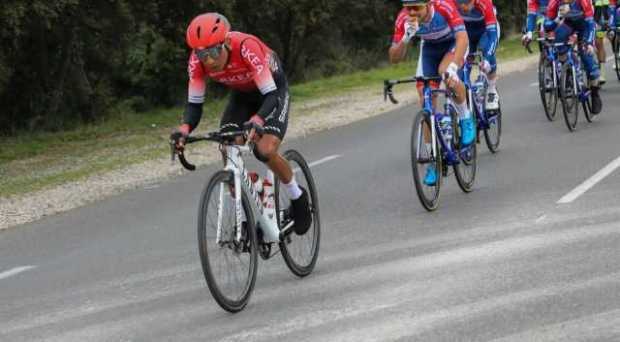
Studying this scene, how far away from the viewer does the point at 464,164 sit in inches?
466

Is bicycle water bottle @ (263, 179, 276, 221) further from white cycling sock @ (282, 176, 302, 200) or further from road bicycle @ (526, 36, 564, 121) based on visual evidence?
road bicycle @ (526, 36, 564, 121)

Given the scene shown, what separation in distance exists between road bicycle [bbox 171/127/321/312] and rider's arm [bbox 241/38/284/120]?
324 mm

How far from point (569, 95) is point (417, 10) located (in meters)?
5.42

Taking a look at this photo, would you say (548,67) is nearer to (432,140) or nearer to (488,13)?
(488,13)

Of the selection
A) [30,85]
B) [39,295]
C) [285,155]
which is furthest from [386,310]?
[30,85]

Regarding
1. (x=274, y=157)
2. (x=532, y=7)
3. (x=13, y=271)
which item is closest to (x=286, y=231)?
(x=274, y=157)

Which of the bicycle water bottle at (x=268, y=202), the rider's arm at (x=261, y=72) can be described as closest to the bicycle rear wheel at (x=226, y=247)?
the bicycle water bottle at (x=268, y=202)

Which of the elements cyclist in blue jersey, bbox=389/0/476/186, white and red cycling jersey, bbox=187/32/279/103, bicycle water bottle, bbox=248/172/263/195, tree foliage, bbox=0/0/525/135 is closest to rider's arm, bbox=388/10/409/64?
cyclist in blue jersey, bbox=389/0/476/186

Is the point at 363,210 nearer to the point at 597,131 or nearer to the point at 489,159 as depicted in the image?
the point at 489,159

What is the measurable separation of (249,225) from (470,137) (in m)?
4.12

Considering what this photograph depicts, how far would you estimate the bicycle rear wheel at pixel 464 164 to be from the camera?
11406mm

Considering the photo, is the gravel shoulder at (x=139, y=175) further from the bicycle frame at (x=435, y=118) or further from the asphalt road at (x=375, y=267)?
the bicycle frame at (x=435, y=118)

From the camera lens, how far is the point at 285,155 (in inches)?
345

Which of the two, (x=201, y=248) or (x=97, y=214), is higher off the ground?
(x=201, y=248)
